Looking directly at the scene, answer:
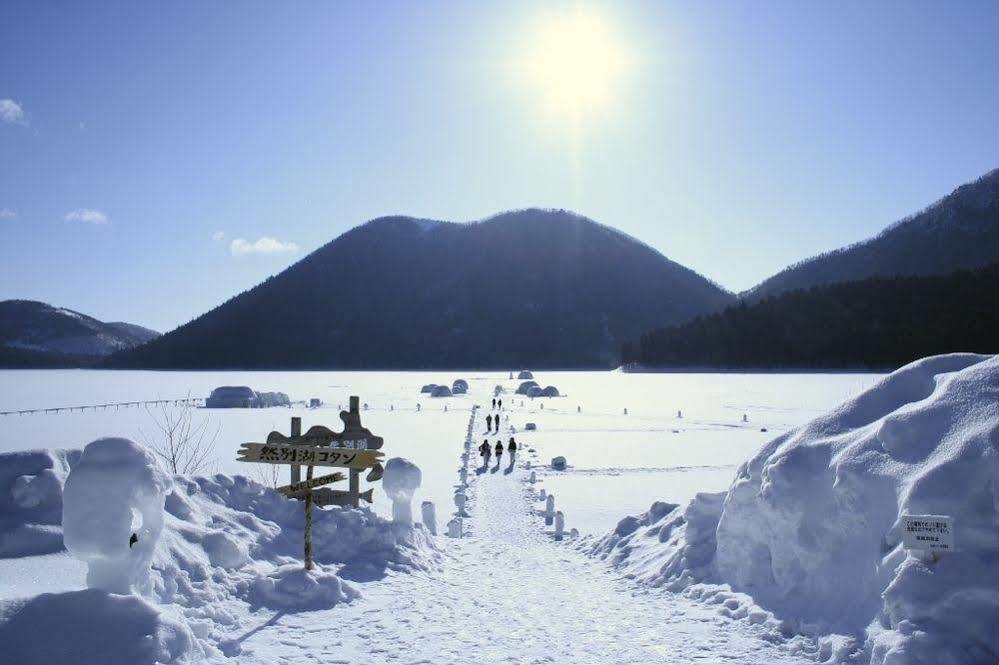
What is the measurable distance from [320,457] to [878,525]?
6708mm

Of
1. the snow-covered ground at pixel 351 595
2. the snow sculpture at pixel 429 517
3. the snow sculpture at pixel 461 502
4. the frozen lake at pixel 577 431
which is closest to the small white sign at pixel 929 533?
the snow-covered ground at pixel 351 595

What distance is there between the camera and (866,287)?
4139 inches

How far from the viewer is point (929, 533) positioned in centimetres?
593

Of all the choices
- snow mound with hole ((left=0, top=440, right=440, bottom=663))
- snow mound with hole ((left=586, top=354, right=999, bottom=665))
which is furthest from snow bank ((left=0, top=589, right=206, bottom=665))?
snow mound with hole ((left=586, top=354, right=999, bottom=665))

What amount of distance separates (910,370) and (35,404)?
53.8 meters

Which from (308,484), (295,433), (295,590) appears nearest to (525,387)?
(295,433)

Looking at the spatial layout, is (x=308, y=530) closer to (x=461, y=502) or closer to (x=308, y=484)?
(x=308, y=484)

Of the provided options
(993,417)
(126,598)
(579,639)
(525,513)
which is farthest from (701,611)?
(525,513)

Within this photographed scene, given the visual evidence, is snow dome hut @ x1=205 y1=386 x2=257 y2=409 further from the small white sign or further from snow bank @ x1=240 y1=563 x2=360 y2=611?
the small white sign

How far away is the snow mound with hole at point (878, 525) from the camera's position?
19.1 feet

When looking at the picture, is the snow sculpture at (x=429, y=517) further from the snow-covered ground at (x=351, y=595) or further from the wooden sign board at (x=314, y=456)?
the wooden sign board at (x=314, y=456)

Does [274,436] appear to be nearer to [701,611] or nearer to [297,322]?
[701,611]

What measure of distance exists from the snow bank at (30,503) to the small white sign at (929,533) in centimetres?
925

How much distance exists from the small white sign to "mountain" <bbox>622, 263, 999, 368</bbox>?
310 ft
